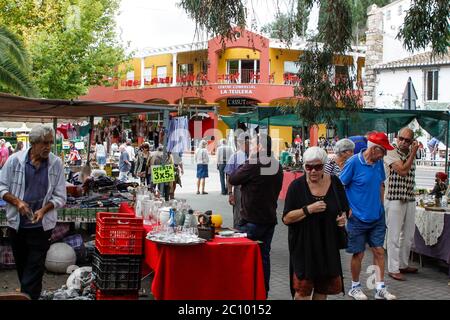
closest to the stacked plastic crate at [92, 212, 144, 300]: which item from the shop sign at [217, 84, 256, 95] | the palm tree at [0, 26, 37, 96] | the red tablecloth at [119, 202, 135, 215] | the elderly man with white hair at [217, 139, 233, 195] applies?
the red tablecloth at [119, 202, 135, 215]

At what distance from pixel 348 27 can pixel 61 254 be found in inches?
208

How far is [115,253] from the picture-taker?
564 centimetres

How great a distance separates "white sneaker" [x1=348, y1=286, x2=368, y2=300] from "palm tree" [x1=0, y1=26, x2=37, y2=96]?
12.5 metres

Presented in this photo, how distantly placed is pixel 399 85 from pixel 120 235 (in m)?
30.8

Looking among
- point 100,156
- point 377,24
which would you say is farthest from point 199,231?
point 377,24

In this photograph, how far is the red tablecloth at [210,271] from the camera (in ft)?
16.7

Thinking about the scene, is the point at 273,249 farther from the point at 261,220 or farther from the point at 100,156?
the point at 100,156

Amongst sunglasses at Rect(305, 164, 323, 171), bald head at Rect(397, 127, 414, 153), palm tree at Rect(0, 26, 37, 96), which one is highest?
palm tree at Rect(0, 26, 37, 96)

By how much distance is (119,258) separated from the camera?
5645mm

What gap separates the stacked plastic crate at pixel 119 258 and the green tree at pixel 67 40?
18.0 m

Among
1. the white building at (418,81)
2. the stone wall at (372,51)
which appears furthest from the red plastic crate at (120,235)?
the stone wall at (372,51)

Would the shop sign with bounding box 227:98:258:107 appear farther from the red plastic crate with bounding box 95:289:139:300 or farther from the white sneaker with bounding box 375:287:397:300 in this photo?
the red plastic crate with bounding box 95:289:139:300

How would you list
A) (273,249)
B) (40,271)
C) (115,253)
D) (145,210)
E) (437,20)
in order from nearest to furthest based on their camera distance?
(40,271)
(115,253)
(145,210)
(437,20)
(273,249)

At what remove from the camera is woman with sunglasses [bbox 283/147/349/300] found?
468 centimetres
